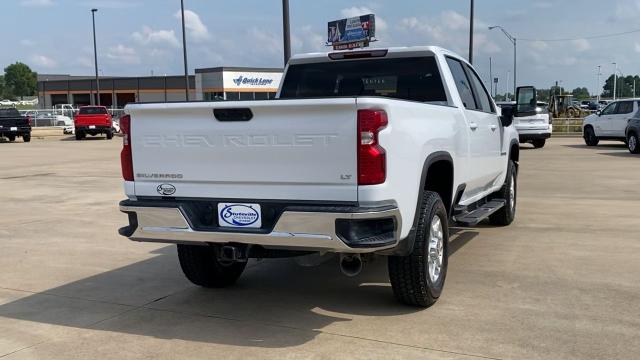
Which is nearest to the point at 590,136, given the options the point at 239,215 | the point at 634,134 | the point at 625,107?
the point at 625,107

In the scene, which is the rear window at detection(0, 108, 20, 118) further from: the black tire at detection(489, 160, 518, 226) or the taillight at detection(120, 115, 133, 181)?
the taillight at detection(120, 115, 133, 181)

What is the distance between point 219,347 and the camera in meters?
4.39

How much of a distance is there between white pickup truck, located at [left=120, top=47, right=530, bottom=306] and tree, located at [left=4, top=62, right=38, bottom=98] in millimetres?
186528

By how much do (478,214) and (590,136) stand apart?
19.6 metres

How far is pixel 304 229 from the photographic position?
4.26 metres

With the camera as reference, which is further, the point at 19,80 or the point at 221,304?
the point at 19,80

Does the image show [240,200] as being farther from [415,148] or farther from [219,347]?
[415,148]

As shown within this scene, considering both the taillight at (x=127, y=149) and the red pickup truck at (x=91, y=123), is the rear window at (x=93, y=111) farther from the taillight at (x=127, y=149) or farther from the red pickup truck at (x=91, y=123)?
the taillight at (x=127, y=149)

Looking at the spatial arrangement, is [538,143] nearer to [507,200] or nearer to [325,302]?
[507,200]

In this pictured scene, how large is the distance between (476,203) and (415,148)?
2.68 meters

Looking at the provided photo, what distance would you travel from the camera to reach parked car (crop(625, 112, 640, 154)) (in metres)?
19.8

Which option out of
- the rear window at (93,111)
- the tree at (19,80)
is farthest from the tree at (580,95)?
the tree at (19,80)

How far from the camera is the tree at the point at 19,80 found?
571 ft

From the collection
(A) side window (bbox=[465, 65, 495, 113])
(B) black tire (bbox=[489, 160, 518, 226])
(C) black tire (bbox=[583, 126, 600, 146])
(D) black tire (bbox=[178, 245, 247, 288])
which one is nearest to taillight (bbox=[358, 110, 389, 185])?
(D) black tire (bbox=[178, 245, 247, 288])
